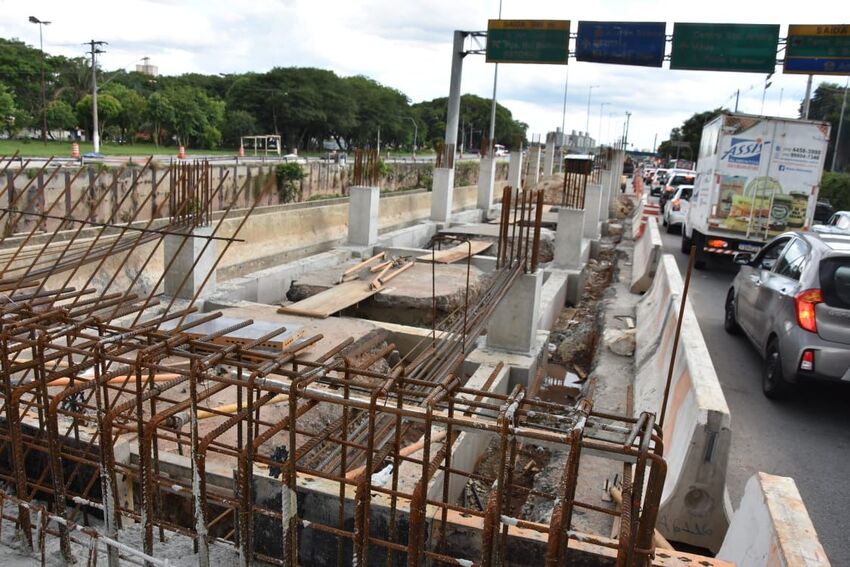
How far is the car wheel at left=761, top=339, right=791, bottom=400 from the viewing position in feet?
25.2

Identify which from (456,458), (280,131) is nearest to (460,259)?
(456,458)

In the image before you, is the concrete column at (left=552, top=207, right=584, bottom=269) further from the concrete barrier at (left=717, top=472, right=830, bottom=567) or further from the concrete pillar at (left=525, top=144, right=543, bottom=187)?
the concrete pillar at (left=525, top=144, right=543, bottom=187)

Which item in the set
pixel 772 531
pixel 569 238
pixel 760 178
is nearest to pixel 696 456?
pixel 772 531

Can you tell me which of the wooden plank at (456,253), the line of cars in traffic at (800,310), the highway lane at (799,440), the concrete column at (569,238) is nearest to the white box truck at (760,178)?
the concrete column at (569,238)

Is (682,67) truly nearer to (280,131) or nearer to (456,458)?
(456,458)

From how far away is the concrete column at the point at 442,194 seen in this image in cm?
2122

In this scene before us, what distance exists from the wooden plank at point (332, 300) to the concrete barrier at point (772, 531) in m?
6.69

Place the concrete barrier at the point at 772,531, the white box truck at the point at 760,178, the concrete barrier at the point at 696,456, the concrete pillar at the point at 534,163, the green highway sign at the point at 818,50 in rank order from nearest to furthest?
the concrete barrier at the point at 772,531 → the concrete barrier at the point at 696,456 → the white box truck at the point at 760,178 → the green highway sign at the point at 818,50 → the concrete pillar at the point at 534,163

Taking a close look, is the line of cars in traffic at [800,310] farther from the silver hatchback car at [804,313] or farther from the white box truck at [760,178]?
the white box truck at [760,178]

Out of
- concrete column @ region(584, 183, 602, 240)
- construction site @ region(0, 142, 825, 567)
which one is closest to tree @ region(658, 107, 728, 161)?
concrete column @ region(584, 183, 602, 240)

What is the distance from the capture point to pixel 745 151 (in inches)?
553

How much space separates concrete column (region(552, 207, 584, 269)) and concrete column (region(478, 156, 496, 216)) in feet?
38.8

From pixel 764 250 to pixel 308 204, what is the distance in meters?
11.2

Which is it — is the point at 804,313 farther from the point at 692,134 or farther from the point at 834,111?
the point at 692,134
